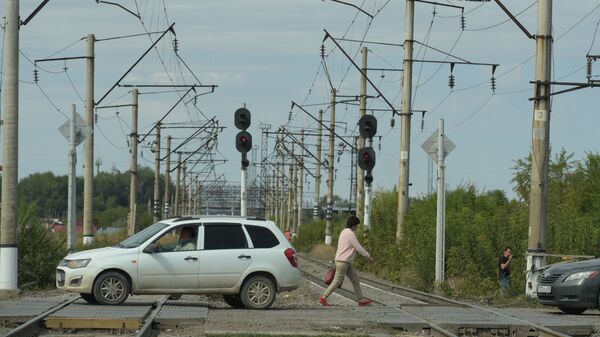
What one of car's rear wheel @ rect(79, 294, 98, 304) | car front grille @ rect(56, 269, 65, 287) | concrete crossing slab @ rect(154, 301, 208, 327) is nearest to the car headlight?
concrete crossing slab @ rect(154, 301, 208, 327)

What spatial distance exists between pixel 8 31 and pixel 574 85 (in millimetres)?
12394

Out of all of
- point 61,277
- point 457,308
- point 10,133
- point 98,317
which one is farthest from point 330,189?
point 98,317

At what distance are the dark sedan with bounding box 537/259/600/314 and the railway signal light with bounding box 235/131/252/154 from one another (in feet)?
28.4

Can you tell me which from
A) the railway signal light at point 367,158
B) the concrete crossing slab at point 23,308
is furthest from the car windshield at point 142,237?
the railway signal light at point 367,158

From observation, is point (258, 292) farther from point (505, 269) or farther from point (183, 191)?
point (183, 191)

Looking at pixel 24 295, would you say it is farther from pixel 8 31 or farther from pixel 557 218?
pixel 557 218

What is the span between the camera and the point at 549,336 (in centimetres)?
1852

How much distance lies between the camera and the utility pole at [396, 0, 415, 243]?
45.0 meters

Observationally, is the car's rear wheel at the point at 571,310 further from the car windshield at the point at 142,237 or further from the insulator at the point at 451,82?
the insulator at the point at 451,82

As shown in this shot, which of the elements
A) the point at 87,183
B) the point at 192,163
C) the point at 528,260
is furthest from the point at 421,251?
the point at 192,163

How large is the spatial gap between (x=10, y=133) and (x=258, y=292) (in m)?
6.96

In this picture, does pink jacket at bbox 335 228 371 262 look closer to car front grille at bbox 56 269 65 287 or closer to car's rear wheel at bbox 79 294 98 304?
car's rear wheel at bbox 79 294 98 304

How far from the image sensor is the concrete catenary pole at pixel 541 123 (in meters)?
28.8

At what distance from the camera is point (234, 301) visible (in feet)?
78.0
